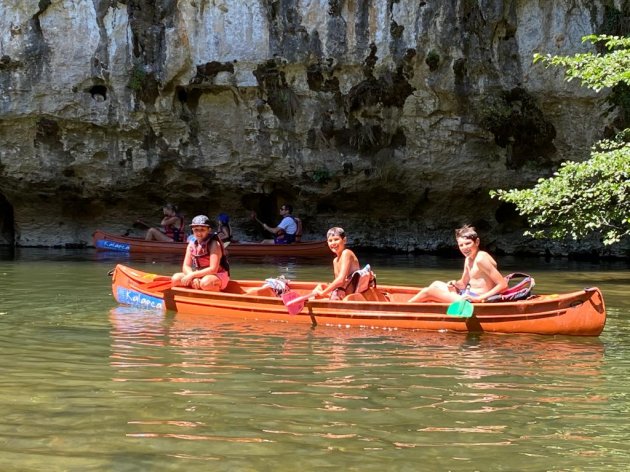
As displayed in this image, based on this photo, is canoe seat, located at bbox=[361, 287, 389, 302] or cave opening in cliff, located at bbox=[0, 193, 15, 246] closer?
canoe seat, located at bbox=[361, 287, 389, 302]

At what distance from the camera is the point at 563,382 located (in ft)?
20.8

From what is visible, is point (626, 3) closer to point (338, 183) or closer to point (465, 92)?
point (465, 92)

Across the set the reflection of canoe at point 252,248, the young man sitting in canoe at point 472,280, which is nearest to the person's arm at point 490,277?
the young man sitting in canoe at point 472,280

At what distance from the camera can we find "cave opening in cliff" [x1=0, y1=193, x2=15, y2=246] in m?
24.0

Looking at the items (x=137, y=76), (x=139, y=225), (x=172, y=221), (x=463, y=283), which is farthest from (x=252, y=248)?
(x=463, y=283)

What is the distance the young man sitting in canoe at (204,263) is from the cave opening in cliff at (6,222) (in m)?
15.1

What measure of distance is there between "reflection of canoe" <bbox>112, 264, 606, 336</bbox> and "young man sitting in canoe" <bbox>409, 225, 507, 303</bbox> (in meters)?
0.30

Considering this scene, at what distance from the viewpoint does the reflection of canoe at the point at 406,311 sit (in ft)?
27.6

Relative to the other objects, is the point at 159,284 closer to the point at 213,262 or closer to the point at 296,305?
the point at 213,262

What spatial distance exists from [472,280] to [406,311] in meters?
0.81

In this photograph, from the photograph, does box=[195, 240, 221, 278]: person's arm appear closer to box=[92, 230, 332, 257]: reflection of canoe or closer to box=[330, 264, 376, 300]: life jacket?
box=[330, 264, 376, 300]: life jacket

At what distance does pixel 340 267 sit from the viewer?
9.55m

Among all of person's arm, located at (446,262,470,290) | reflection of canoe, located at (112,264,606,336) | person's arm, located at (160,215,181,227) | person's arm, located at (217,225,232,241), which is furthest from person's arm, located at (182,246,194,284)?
person's arm, located at (160,215,181,227)

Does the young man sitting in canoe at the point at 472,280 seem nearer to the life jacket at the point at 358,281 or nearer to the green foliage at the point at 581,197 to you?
the life jacket at the point at 358,281
